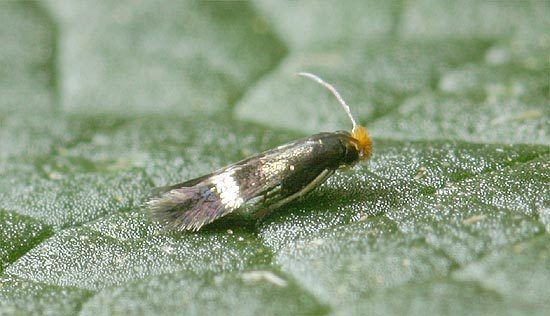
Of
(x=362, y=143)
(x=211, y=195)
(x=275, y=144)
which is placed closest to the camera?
(x=211, y=195)

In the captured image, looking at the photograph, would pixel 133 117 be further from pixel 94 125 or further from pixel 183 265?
pixel 183 265

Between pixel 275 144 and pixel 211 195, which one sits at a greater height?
pixel 211 195

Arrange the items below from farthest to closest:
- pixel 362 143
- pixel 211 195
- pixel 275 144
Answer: pixel 275 144, pixel 362 143, pixel 211 195

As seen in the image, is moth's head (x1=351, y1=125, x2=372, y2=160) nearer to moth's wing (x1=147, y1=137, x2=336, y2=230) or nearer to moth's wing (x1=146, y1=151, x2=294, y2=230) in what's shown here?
moth's wing (x1=147, y1=137, x2=336, y2=230)

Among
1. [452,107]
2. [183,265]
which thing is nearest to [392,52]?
[452,107]

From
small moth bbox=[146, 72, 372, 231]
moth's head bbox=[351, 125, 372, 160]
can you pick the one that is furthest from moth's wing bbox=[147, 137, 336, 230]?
moth's head bbox=[351, 125, 372, 160]

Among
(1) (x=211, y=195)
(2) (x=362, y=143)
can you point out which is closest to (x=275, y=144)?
(2) (x=362, y=143)

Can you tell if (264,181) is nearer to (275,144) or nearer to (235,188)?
(235,188)
